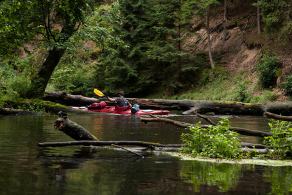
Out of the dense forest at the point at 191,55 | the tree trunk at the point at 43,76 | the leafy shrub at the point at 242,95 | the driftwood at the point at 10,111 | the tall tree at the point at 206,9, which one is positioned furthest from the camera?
the tall tree at the point at 206,9

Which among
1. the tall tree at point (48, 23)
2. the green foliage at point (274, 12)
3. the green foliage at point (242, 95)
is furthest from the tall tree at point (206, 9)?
the tall tree at point (48, 23)

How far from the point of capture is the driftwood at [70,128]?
13742 mm

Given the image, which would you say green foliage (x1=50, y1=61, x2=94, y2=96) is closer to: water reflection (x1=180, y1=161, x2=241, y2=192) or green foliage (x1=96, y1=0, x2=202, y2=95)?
green foliage (x1=96, y1=0, x2=202, y2=95)

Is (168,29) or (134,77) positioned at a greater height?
(168,29)

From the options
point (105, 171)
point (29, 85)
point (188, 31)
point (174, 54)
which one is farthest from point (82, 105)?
point (105, 171)

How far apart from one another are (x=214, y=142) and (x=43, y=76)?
67.9 ft

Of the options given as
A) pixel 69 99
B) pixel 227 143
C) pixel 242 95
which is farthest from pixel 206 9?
pixel 227 143

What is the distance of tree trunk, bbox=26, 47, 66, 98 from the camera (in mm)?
31078

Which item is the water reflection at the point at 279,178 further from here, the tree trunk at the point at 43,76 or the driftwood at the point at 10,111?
the tree trunk at the point at 43,76

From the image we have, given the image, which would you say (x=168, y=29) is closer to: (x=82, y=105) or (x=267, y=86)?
(x=267, y=86)

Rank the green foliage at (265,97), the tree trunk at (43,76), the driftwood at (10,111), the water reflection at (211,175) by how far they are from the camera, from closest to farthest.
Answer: the water reflection at (211,175) → the driftwood at (10,111) → the tree trunk at (43,76) → the green foliage at (265,97)

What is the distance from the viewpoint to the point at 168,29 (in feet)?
148

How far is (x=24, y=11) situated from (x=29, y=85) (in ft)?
15.2

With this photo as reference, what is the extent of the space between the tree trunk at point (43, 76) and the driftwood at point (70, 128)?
17.4 m
